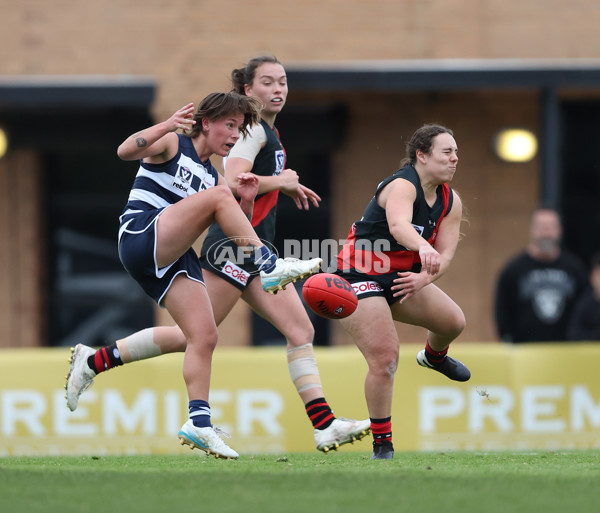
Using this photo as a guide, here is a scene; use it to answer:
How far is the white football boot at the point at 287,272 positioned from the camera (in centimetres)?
573

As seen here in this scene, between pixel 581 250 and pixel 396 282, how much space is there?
798 centimetres

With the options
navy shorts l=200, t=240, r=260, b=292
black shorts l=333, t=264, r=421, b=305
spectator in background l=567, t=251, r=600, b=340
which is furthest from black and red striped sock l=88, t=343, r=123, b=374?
spectator in background l=567, t=251, r=600, b=340

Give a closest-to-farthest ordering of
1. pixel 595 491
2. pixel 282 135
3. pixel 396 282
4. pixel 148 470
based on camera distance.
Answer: pixel 595 491, pixel 148 470, pixel 396 282, pixel 282 135

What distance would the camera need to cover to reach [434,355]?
275 inches

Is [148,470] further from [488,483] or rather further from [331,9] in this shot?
[331,9]

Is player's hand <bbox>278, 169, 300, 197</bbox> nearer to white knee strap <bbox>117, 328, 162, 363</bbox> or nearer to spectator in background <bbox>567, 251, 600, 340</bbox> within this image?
white knee strap <bbox>117, 328, 162, 363</bbox>

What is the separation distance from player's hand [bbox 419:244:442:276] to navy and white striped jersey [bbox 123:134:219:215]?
3.93 ft

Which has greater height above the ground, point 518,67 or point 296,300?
point 518,67

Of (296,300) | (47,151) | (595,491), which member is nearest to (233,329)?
(47,151)

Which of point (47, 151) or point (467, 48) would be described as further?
point (47, 151)

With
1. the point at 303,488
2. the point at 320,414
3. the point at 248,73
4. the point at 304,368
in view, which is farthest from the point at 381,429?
the point at 248,73

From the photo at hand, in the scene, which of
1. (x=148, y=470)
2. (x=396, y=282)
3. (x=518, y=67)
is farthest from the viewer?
(x=518, y=67)

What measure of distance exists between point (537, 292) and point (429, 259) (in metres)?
4.52

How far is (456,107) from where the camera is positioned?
44.5 ft
